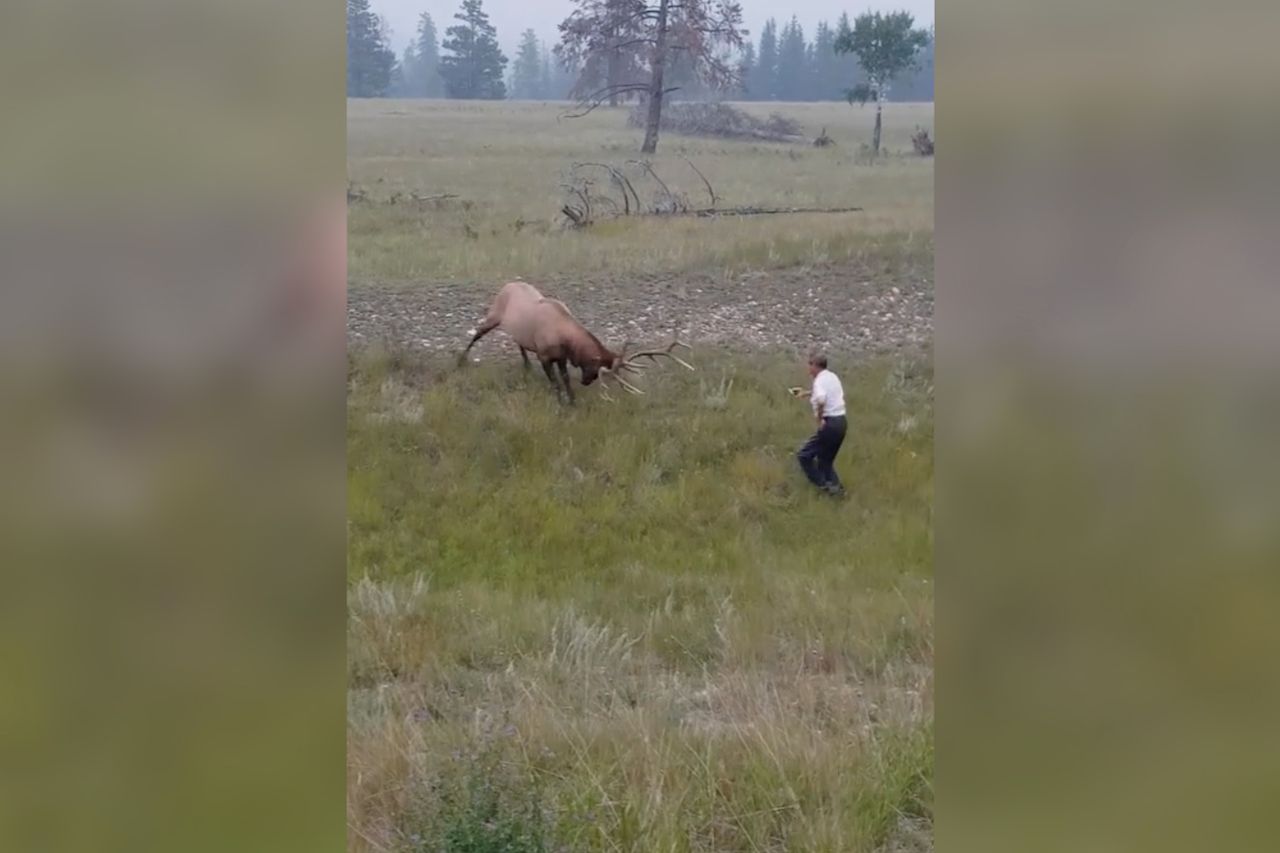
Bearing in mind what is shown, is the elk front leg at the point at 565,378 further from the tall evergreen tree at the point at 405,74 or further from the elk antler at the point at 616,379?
the tall evergreen tree at the point at 405,74

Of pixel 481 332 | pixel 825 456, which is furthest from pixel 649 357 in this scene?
pixel 825 456

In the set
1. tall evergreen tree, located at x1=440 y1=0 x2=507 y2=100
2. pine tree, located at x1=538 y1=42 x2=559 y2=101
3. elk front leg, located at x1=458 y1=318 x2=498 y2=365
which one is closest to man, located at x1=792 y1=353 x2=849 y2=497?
elk front leg, located at x1=458 y1=318 x2=498 y2=365

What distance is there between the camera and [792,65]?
3445mm

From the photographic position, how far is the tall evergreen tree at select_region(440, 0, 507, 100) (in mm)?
3439

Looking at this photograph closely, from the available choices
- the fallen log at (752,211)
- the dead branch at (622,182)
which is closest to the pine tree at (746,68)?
the fallen log at (752,211)

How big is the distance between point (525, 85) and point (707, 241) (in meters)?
0.76

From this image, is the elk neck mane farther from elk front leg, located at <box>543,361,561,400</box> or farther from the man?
the man
